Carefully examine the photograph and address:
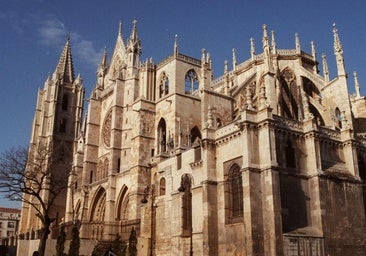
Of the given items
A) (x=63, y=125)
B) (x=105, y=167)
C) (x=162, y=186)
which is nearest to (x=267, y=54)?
(x=162, y=186)

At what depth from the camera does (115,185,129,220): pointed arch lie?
118 ft

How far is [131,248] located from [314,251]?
36.2ft

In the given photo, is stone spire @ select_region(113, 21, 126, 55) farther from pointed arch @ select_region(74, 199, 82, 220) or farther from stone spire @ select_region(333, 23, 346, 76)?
stone spire @ select_region(333, 23, 346, 76)

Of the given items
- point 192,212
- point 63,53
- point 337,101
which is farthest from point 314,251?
point 63,53

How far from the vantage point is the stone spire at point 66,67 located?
63.9 meters

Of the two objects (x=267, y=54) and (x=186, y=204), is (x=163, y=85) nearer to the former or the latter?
(x=267, y=54)

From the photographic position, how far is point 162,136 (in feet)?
118

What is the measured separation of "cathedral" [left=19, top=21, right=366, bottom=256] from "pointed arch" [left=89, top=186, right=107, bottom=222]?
0.09 metres

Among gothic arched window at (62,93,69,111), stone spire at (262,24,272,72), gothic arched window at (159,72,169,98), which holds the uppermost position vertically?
gothic arched window at (62,93,69,111)

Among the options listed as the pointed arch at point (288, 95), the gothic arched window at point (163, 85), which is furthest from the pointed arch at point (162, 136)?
the pointed arch at point (288, 95)

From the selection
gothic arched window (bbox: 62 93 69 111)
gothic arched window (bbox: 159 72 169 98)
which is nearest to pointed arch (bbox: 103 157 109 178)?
gothic arched window (bbox: 159 72 169 98)

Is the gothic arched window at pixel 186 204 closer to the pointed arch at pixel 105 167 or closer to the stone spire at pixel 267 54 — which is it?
the stone spire at pixel 267 54

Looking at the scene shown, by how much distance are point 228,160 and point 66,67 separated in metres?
46.4

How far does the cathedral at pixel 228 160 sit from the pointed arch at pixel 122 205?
133 millimetres
